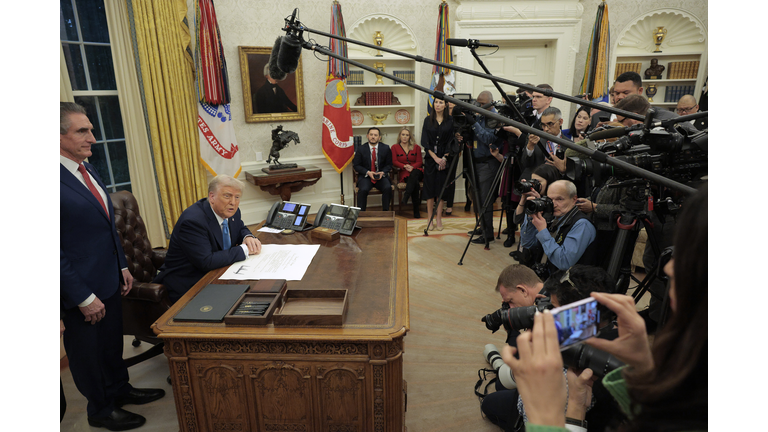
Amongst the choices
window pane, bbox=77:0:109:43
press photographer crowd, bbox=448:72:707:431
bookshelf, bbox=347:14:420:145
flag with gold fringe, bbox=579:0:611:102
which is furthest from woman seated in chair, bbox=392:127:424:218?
window pane, bbox=77:0:109:43

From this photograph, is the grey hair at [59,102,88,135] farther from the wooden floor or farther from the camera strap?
the camera strap

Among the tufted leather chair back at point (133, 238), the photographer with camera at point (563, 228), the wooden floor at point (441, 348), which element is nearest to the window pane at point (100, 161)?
the tufted leather chair back at point (133, 238)

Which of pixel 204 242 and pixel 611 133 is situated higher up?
pixel 611 133

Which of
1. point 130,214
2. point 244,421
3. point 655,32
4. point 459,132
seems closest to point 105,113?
point 130,214

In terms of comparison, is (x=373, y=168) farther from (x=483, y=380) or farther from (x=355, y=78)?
(x=483, y=380)

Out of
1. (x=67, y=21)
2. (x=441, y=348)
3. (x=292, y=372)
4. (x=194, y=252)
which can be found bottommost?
(x=441, y=348)

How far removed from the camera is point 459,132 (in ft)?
13.0

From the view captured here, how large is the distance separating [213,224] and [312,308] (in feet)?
3.12

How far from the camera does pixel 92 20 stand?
399cm

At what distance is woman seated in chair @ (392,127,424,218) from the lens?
5734 mm

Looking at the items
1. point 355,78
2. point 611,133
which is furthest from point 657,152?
point 355,78

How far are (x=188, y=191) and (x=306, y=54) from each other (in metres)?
2.36

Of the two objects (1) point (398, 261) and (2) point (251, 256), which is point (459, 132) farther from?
(2) point (251, 256)

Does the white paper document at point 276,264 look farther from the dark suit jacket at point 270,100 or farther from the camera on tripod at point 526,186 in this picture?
the dark suit jacket at point 270,100
